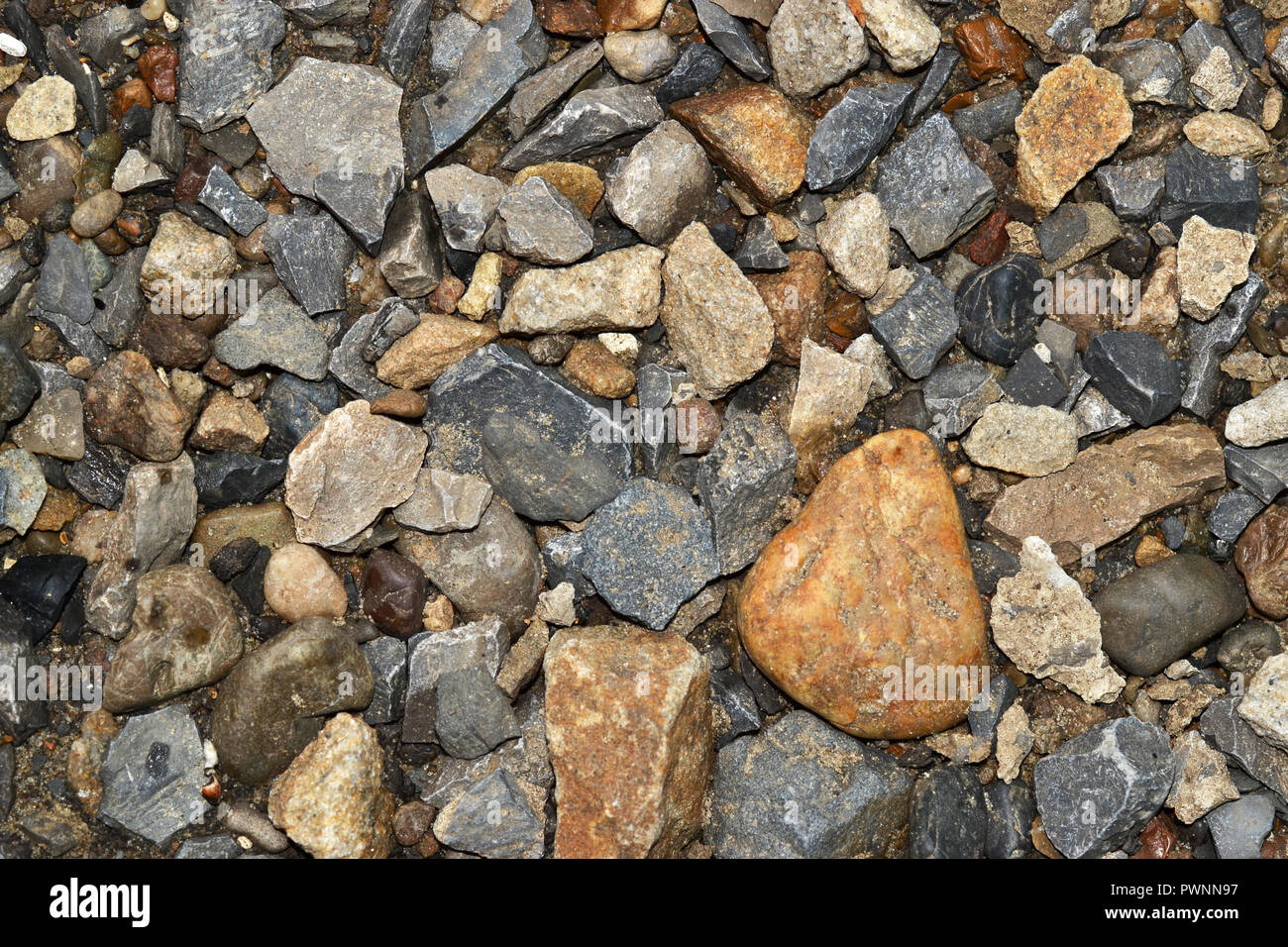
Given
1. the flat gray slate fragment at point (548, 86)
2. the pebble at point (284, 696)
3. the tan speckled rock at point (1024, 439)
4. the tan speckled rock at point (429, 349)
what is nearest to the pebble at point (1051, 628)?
the tan speckled rock at point (1024, 439)

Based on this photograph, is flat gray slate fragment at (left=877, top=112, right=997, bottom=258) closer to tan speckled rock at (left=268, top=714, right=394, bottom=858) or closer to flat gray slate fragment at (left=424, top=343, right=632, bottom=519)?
flat gray slate fragment at (left=424, top=343, right=632, bottom=519)

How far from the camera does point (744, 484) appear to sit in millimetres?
5098

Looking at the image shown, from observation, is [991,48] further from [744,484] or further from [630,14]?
[744,484]

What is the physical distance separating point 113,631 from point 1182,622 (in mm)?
5244

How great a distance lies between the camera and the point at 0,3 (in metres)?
5.55

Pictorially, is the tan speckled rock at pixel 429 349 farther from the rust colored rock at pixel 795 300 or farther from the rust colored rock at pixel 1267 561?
the rust colored rock at pixel 1267 561

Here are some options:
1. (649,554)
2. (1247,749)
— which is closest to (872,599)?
(649,554)

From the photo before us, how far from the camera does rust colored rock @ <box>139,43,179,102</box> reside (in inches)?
217

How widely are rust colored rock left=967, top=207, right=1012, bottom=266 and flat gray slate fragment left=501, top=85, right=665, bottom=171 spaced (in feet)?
5.81

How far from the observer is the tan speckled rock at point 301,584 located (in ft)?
17.0

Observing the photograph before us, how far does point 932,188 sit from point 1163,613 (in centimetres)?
237

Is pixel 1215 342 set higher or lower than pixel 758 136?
lower

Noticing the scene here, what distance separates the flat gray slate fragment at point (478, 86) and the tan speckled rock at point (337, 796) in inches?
115

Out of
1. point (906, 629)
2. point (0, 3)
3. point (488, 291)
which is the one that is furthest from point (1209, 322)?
point (0, 3)
